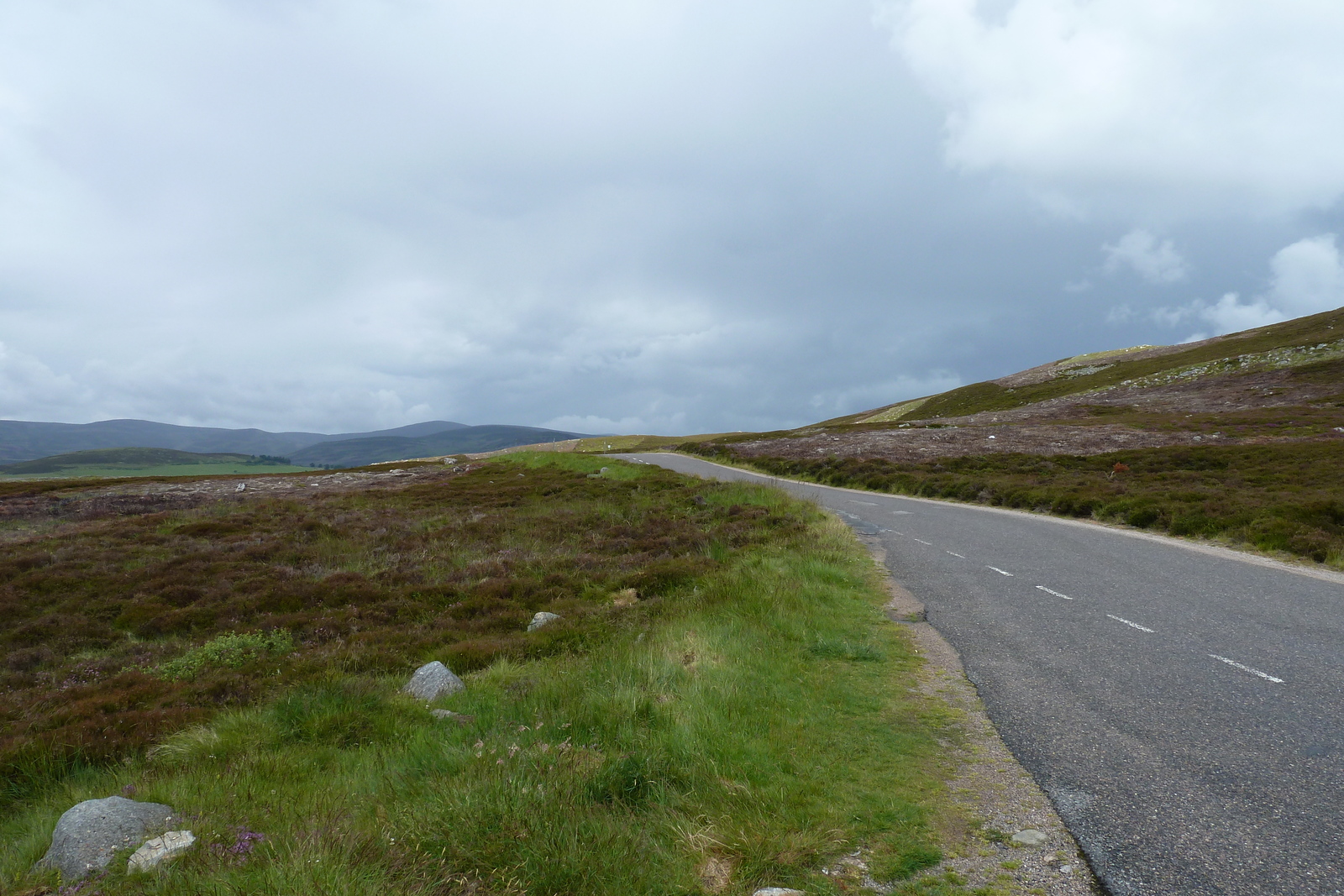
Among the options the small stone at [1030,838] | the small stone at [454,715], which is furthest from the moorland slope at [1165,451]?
the small stone at [454,715]

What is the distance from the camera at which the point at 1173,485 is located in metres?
25.4

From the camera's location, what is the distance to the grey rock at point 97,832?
14.3 feet

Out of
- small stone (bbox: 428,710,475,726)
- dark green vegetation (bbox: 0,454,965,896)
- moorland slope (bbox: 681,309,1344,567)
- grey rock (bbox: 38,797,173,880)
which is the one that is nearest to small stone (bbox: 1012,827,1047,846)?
dark green vegetation (bbox: 0,454,965,896)

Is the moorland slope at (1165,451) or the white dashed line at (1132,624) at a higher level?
the moorland slope at (1165,451)

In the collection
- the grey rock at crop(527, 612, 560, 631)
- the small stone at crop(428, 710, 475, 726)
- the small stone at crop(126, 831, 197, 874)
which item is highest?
the small stone at crop(126, 831, 197, 874)

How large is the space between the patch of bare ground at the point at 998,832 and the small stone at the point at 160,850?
4.41m

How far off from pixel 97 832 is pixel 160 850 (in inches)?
31.2

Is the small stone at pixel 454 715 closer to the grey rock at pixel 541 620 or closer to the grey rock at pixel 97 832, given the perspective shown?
the grey rock at pixel 97 832

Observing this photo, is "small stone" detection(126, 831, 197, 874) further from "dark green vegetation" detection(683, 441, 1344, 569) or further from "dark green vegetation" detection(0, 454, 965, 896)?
"dark green vegetation" detection(683, 441, 1344, 569)

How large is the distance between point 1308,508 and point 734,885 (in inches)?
843

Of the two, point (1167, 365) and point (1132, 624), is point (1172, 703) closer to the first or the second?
point (1132, 624)

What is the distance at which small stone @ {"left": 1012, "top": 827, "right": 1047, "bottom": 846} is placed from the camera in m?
4.51

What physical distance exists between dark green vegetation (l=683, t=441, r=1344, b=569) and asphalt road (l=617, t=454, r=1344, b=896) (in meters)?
3.66

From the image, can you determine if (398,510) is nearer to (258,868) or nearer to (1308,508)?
(258,868)
